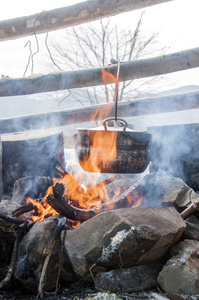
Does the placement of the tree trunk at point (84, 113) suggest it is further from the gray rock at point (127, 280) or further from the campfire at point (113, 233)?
the gray rock at point (127, 280)

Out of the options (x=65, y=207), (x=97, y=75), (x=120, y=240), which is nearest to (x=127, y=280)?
(x=120, y=240)

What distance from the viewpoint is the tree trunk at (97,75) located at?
12.8ft

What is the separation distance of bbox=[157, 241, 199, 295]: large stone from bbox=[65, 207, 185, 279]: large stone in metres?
0.19

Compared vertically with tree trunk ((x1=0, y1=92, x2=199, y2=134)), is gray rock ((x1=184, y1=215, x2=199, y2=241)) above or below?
below

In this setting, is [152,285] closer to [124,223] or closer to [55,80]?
[124,223]

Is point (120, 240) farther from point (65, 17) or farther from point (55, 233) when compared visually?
point (65, 17)

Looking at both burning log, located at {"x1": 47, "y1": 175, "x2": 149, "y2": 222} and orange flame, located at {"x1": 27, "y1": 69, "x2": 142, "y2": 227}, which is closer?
orange flame, located at {"x1": 27, "y1": 69, "x2": 142, "y2": 227}

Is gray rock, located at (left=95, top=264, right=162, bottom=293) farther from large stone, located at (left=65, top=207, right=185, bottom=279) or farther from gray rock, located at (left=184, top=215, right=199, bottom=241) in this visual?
gray rock, located at (left=184, top=215, right=199, bottom=241)

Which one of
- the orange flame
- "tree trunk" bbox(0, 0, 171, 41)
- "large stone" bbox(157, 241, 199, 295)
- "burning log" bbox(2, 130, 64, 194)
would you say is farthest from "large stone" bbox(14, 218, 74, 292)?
"tree trunk" bbox(0, 0, 171, 41)

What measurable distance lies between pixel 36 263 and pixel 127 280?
34.9 inches

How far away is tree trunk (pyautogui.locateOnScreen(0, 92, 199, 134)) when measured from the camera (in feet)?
18.7

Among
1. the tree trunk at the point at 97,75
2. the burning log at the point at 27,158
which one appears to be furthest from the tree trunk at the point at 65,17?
the burning log at the point at 27,158

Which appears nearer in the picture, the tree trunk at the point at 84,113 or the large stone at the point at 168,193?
the large stone at the point at 168,193

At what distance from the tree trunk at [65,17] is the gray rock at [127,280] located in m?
3.02
